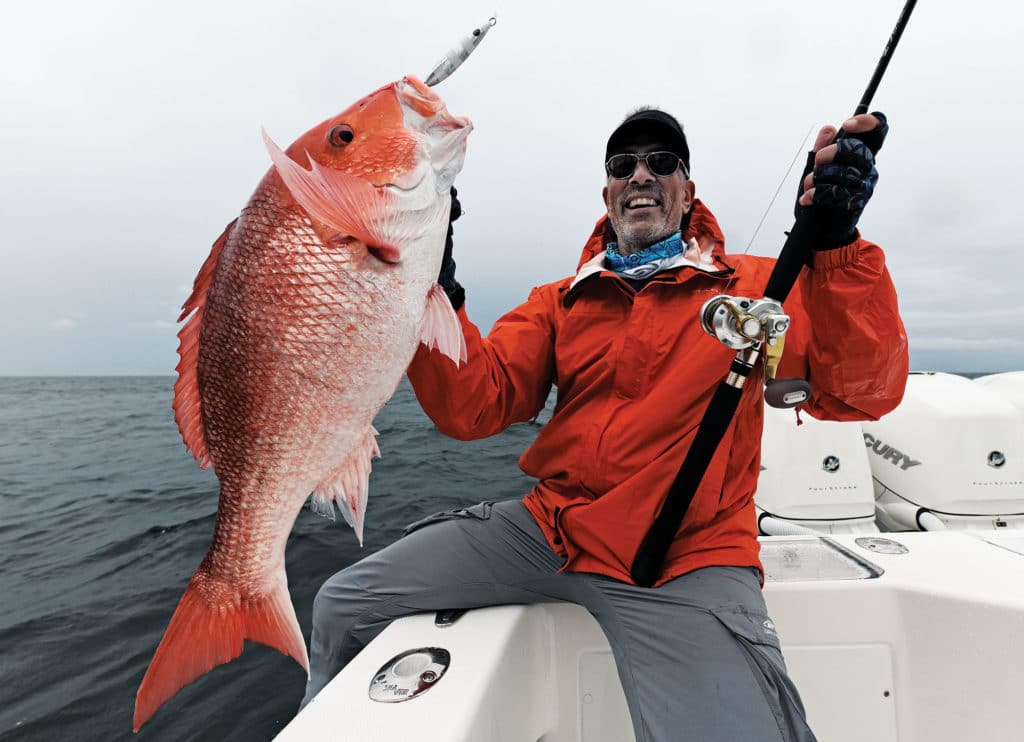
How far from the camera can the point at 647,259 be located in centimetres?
210

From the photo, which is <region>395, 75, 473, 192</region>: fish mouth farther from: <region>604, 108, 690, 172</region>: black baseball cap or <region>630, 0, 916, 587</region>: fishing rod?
<region>604, 108, 690, 172</region>: black baseball cap

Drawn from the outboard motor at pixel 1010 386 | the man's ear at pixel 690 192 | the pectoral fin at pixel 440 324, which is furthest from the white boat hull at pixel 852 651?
the outboard motor at pixel 1010 386

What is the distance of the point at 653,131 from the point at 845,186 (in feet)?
3.22

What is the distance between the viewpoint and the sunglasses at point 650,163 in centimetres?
219

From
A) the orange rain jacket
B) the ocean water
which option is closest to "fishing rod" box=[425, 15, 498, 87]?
the orange rain jacket

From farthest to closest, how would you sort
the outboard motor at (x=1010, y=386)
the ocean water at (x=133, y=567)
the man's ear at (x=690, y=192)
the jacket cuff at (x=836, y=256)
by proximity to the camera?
the outboard motor at (x=1010, y=386), the ocean water at (x=133, y=567), the man's ear at (x=690, y=192), the jacket cuff at (x=836, y=256)

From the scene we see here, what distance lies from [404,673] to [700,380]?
125 cm

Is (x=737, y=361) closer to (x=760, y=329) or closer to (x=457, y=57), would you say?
(x=760, y=329)

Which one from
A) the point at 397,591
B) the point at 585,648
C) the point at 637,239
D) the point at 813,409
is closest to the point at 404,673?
the point at 397,591

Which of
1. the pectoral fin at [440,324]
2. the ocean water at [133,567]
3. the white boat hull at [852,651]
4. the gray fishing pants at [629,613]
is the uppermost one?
the pectoral fin at [440,324]

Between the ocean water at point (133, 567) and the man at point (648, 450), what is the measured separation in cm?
134

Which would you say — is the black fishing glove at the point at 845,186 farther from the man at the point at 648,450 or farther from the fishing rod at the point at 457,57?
the fishing rod at the point at 457,57

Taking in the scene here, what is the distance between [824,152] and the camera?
4.93 feet

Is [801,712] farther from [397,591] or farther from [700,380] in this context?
[397,591]
